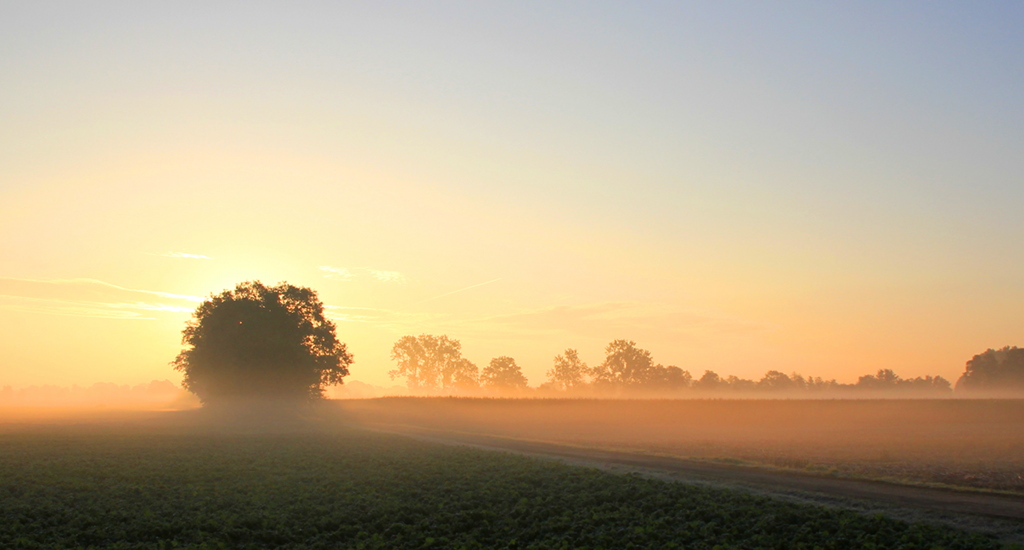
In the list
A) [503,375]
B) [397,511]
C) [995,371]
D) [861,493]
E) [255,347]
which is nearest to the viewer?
[861,493]

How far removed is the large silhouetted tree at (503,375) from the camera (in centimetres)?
18662

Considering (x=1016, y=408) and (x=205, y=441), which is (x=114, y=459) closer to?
(x=205, y=441)

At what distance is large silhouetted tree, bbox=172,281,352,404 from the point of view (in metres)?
75.1

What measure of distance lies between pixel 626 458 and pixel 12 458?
32966 millimetres

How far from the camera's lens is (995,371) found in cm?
13200

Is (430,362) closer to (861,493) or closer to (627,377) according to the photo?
(627,377)

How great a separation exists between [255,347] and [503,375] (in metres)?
119

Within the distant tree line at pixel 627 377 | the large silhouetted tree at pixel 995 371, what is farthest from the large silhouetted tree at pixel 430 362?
the large silhouetted tree at pixel 995 371

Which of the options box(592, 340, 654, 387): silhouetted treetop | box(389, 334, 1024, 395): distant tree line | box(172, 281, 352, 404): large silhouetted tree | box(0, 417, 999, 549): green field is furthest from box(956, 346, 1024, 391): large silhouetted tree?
box(0, 417, 999, 549): green field

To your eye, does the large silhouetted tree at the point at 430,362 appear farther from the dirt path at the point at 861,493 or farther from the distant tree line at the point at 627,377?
the dirt path at the point at 861,493

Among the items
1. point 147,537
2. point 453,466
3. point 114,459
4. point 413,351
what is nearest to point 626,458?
point 453,466

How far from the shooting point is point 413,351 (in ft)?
546

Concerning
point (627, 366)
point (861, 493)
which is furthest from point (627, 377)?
point (861, 493)

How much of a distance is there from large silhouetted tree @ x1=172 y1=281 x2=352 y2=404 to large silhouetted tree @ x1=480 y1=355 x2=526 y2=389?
350ft
